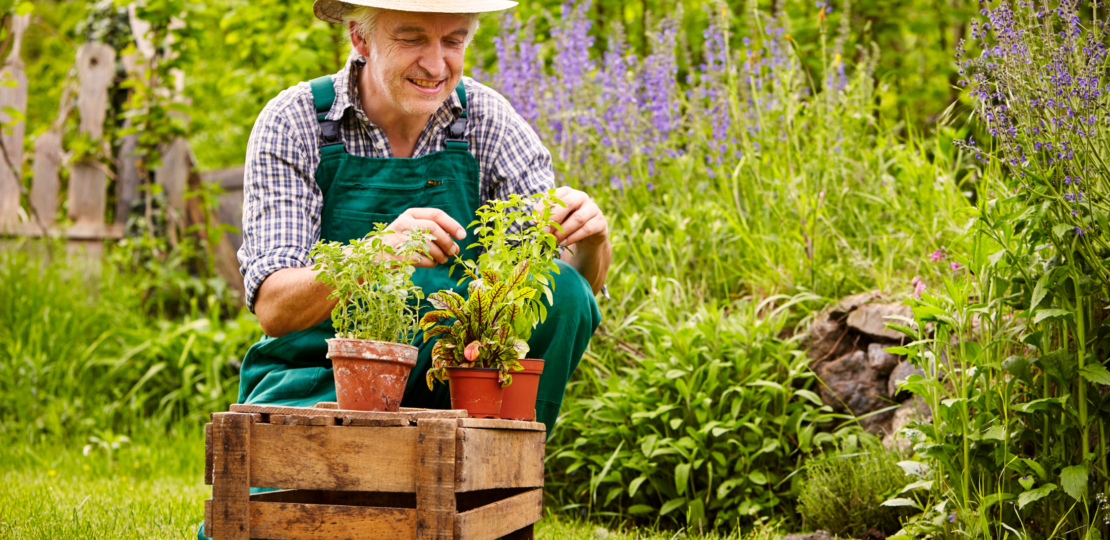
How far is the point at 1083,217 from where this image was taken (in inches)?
72.9

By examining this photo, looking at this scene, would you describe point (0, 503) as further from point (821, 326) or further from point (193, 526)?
point (821, 326)

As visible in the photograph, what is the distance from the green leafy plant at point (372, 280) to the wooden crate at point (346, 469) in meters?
0.20

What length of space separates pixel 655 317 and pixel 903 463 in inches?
39.8

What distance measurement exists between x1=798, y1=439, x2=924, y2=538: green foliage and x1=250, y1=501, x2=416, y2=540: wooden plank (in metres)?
1.41

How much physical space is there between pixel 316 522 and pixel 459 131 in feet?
3.63

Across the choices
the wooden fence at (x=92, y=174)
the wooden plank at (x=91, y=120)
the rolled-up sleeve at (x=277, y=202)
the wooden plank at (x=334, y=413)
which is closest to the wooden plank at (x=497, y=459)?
the wooden plank at (x=334, y=413)

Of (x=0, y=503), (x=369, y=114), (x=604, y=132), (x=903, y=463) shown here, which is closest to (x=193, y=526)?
(x=0, y=503)

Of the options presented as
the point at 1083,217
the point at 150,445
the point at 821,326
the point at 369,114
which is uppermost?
the point at 369,114

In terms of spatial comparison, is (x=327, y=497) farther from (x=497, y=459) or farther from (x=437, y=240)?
(x=437, y=240)

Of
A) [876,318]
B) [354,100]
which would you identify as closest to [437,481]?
[354,100]

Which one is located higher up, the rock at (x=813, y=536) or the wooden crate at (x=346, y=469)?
the wooden crate at (x=346, y=469)

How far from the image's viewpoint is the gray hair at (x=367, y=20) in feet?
6.67

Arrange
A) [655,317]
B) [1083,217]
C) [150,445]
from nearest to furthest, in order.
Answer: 1. [1083,217]
2. [655,317]
3. [150,445]

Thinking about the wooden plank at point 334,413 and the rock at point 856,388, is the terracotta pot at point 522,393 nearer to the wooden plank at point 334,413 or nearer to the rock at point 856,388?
the wooden plank at point 334,413
